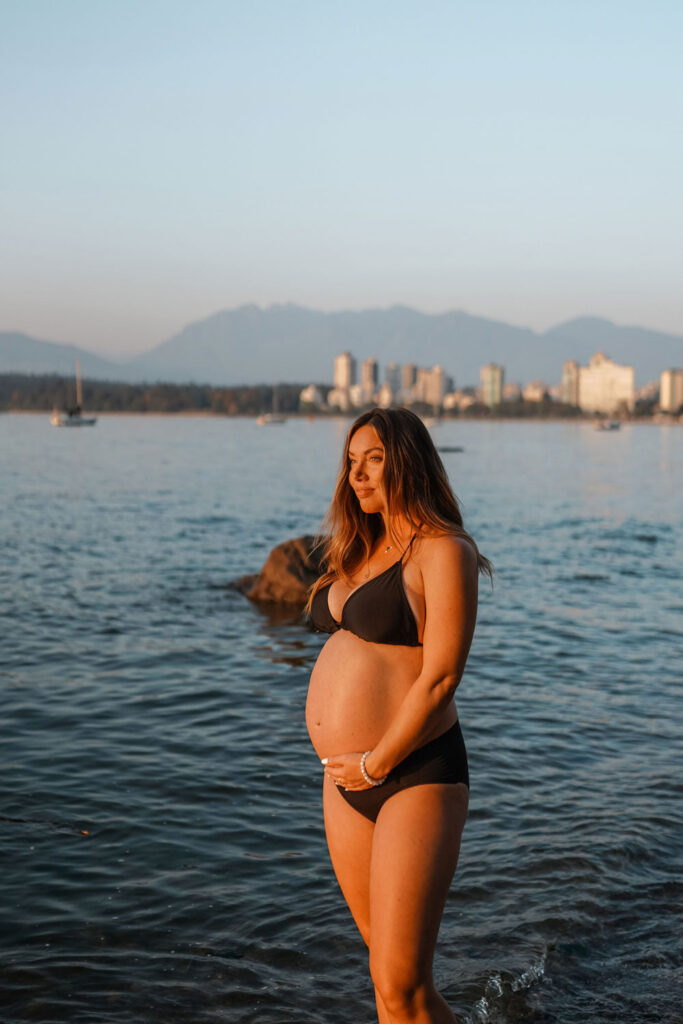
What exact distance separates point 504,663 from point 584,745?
378 cm

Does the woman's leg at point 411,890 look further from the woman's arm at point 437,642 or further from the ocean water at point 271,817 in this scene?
the ocean water at point 271,817

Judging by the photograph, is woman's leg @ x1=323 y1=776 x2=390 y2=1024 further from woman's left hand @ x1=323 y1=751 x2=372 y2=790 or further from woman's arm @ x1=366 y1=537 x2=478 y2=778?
woman's arm @ x1=366 y1=537 x2=478 y2=778

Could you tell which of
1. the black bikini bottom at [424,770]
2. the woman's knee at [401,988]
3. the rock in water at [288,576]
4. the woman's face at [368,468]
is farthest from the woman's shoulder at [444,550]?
the rock in water at [288,576]

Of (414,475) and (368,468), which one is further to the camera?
(368,468)

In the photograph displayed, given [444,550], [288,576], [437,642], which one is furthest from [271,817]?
[288,576]

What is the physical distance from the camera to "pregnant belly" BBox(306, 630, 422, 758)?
142 inches

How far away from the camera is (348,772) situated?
11.7 ft

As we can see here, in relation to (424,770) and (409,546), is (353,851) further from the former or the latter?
(409,546)

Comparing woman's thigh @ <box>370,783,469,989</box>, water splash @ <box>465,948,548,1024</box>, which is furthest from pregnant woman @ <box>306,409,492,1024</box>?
water splash @ <box>465,948,548,1024</box>

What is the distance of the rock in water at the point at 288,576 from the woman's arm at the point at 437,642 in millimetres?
13414

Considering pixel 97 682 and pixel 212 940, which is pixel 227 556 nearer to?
pixel 97 682

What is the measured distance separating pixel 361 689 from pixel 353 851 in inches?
23.4

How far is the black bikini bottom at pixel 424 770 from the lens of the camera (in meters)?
3.47

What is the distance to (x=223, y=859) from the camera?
7023 millimetres
